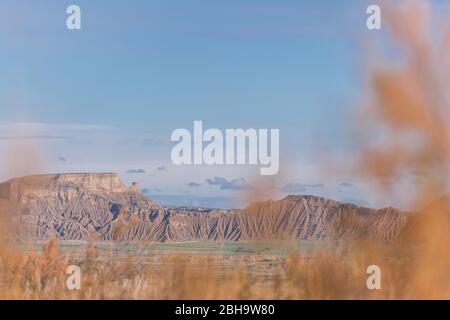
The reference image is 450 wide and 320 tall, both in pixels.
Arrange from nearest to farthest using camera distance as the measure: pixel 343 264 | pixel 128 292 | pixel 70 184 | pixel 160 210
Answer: pixel 128 292, pixel 343 264, pixel 70 184, pixel 160 210

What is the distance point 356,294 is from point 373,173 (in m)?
8.54

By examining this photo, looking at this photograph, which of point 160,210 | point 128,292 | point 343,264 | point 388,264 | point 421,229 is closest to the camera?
point 128,292

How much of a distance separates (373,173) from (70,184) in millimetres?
107875

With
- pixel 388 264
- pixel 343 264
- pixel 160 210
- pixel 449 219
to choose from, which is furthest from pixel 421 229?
pixel 160 210

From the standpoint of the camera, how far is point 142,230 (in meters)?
134

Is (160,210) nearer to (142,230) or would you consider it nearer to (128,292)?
(142,230)

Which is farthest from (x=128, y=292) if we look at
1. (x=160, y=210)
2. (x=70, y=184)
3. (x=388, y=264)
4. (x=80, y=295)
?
(x=160, y=210)

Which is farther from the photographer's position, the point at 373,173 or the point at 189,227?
the point at 189,227

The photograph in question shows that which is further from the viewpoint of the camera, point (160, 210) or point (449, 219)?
point (160, 210)
